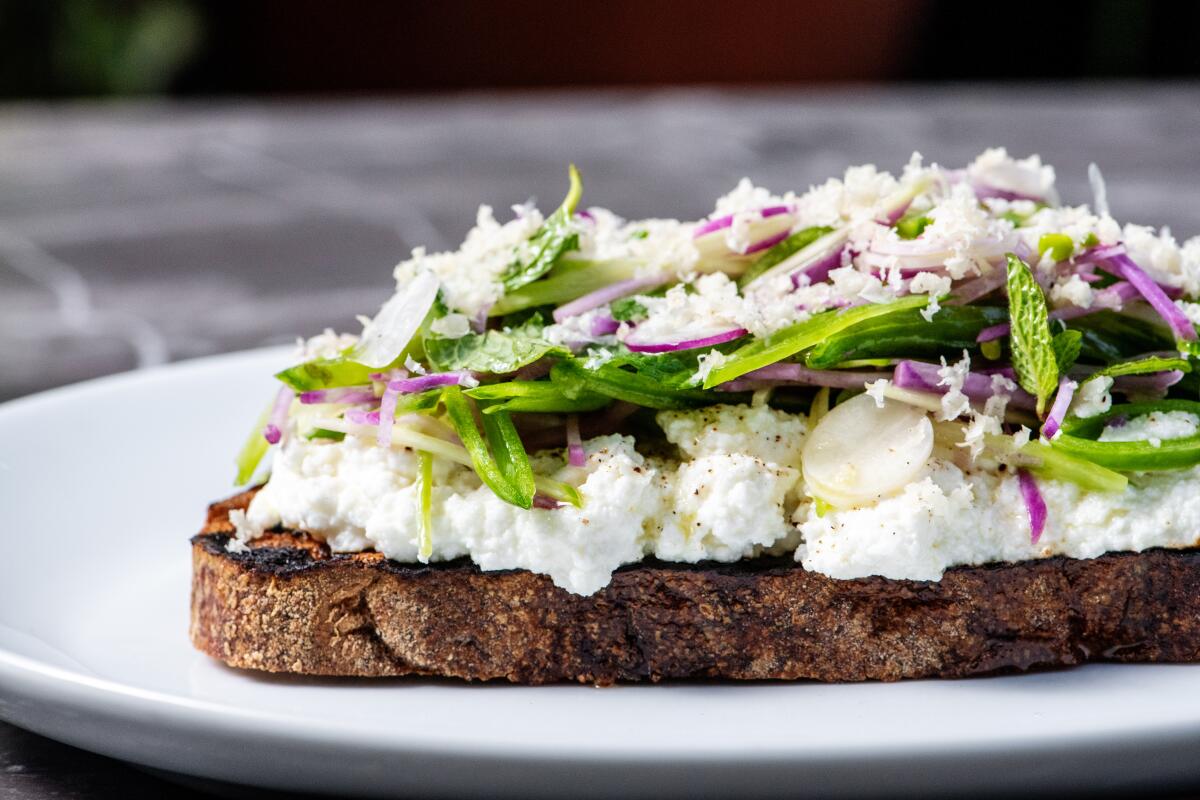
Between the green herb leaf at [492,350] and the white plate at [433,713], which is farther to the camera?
the green herb leaf at [492,350]

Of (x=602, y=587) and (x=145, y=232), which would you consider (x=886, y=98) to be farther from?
(x=602, y=587)

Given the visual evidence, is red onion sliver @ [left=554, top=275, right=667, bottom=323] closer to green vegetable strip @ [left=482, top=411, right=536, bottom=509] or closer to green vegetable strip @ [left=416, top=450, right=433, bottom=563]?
green vegetable strip @ [left=482, top=411, right=536, bottom=509]

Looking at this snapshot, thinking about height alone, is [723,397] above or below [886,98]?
above

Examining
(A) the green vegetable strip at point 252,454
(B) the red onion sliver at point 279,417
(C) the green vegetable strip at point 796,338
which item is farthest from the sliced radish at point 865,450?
(A) the green vegetable strip at point 252,454

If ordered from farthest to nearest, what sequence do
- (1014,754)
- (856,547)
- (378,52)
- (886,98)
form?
(378,52) < (886,98) < (856,547) < (1014,754)

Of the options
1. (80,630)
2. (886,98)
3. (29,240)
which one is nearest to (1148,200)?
(886,98)

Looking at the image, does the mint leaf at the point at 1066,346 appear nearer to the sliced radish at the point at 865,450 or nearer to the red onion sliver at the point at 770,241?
the sliced radish at the point at 865,450

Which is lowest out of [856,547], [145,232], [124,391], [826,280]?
[145,232]
